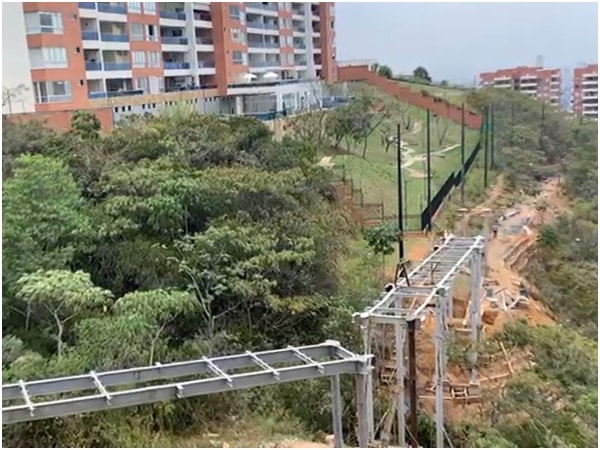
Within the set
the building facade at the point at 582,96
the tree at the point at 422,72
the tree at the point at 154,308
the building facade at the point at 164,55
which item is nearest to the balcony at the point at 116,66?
the building facade at the point at 164,55

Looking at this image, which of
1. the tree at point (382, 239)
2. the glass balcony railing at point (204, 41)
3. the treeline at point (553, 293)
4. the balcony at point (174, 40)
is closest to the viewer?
the treeline at point (553, 293)

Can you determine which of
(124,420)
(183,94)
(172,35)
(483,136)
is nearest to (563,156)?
(483,136)

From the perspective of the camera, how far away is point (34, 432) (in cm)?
271

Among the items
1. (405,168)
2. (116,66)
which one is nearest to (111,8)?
(116,66)

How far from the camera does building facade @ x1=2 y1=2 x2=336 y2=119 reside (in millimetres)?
5984

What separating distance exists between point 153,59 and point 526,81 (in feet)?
13.6

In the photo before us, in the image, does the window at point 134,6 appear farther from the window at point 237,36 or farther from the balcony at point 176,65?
the window at point 237,36

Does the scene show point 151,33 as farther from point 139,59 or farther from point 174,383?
point 174,383

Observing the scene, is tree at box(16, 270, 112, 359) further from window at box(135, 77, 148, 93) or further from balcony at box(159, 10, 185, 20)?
balcony at box(159, 10, 185, 20)

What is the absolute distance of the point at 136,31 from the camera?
315 inches

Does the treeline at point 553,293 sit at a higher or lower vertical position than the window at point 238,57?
lower

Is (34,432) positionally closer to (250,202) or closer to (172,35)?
(250,202)

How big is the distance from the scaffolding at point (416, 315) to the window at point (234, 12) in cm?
666

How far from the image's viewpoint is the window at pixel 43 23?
583cm
